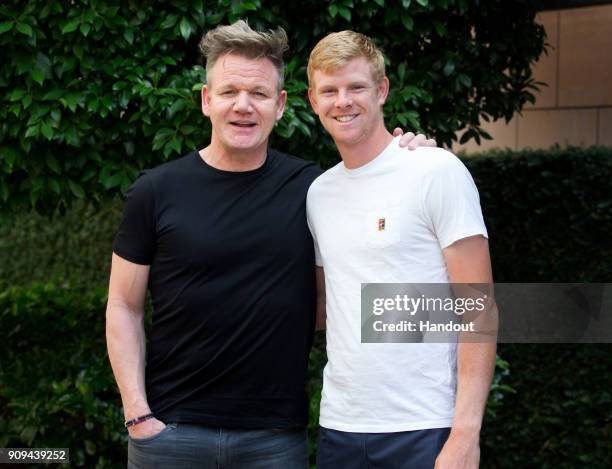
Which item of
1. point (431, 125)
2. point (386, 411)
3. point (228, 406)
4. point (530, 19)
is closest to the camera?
point (386, 411)

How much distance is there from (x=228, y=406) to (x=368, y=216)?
82cm

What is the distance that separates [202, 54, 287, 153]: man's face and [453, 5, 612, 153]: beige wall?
157 inches

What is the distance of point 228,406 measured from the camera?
3.03m

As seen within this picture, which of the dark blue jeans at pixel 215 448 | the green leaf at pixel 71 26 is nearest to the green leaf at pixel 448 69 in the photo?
the green leaf at pixel 71 26

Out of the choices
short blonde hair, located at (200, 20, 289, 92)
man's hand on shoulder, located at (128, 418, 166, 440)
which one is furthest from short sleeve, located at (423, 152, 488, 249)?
man's hand on shoulder, located at (128, 418, 166, 440)

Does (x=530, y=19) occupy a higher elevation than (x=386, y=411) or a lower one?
higher

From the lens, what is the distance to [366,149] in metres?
2.95

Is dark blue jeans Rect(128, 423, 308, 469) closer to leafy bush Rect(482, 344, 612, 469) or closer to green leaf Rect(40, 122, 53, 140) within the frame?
Answer: green leaf Rect(40, 122, 53, 140)

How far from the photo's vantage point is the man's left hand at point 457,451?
105 inches

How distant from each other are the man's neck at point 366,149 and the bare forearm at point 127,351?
0.99 m

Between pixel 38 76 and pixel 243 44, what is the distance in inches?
56.0

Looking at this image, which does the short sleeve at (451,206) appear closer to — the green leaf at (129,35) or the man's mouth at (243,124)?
the man's mouth at (243,124)

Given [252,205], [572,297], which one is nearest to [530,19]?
[572,297]

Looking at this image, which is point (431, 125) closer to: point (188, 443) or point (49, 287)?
point (188, 443)
